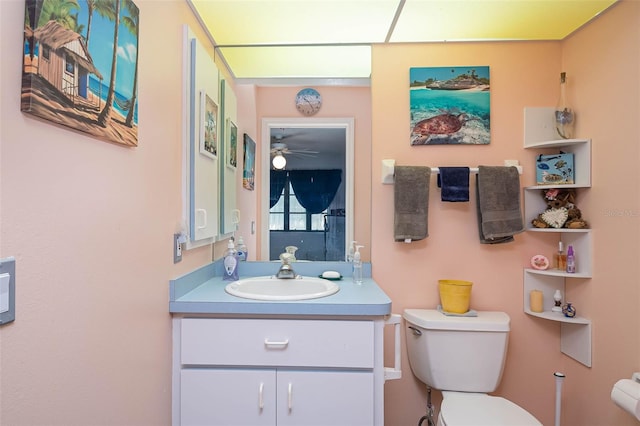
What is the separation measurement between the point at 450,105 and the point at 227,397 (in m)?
1.76

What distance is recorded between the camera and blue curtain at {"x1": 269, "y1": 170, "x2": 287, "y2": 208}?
1.82 meters

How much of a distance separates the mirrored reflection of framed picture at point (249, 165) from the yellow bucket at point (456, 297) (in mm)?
1197

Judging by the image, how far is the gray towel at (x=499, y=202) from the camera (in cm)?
162

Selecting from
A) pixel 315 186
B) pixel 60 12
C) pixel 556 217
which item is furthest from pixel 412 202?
pixel 60 12

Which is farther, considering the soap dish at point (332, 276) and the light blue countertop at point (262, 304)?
the soap dish at point (332, 276)

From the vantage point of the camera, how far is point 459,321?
1530 mm

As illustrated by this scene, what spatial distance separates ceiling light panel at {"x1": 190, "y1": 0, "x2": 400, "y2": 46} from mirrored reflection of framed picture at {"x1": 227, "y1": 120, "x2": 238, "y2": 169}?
46cm

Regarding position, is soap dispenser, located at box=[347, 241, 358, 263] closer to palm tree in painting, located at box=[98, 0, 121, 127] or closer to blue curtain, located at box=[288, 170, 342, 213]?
blue curtain, located at box=[288, 170, 342, 213]

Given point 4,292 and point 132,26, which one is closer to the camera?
point 4,292

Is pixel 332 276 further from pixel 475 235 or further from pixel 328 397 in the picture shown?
pixel 475 235

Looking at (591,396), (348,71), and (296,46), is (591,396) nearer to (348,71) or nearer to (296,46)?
(348,71)

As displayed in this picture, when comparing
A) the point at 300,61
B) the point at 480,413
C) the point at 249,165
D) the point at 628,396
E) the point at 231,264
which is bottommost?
the point at 480,413

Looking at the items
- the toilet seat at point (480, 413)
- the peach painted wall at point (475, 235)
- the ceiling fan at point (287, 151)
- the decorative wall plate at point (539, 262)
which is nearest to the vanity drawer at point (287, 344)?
the toilet seat at point (480, 413)

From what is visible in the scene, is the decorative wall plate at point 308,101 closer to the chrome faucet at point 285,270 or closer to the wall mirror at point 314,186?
the wall mirror at point 314,186
